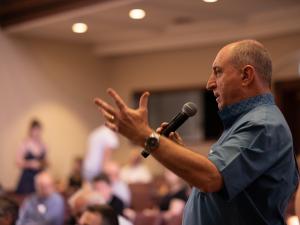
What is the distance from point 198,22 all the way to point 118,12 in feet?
4.62

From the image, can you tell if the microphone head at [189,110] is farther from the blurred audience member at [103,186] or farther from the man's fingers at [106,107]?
the blurred audience member at [103,186]

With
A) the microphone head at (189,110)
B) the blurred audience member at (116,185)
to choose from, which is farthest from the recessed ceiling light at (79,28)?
the microphone head at (189,110)

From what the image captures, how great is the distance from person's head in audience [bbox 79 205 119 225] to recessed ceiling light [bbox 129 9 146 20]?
3825 mm

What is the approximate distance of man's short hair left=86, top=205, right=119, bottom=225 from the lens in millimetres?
3066

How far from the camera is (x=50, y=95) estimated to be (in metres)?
8.59

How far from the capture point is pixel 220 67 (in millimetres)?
1720

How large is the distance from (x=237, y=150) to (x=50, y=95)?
23.9 ft

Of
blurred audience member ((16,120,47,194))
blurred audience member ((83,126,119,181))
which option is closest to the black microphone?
blurred audience member ((83,126,119,181))

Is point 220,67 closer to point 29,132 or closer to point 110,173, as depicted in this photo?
point 110,173

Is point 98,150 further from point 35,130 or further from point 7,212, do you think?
point 7,212

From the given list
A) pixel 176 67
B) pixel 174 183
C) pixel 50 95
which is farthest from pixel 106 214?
pixel 176 67

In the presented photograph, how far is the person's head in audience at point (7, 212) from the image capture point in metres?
3.25

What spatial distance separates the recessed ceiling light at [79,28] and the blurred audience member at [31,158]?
1.42m

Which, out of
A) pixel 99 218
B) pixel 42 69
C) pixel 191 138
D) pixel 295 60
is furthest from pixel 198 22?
pixel 99 218
